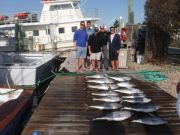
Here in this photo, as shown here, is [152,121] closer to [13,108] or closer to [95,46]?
[13,108]

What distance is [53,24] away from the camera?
29.7 meters

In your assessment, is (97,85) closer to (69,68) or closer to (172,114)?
(172,114)

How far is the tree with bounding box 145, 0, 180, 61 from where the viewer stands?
1511cm

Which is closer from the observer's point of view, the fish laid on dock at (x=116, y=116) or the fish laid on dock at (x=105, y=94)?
the fish laid on dock at (x=116, y=116)

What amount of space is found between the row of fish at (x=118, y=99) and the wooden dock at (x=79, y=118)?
0.12 meters

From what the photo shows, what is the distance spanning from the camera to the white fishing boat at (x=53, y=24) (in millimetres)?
29078

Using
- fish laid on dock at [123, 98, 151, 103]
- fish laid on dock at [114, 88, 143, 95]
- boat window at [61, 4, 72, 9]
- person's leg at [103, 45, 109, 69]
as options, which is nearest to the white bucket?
person's leg at [103, 45, 109, 69]

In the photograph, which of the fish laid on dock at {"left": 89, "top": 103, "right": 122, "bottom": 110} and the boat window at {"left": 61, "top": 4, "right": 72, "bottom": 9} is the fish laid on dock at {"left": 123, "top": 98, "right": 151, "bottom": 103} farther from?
the boat window at {"left": 61, "top": 4, "right": 72, "bottom": 9}

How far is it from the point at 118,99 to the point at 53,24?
71.4 feet

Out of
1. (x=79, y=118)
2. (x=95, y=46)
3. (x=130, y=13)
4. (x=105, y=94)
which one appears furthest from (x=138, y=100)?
(x=130, y=13)

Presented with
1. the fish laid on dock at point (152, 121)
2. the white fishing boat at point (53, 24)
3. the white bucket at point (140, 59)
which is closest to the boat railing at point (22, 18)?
the white fishing boat at point (53, 24)

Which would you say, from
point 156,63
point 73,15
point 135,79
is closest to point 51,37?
point 73,15

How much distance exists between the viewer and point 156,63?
18.0 meters

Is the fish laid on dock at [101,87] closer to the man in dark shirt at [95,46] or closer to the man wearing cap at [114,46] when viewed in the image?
the man in dark shirt at [95,46]
